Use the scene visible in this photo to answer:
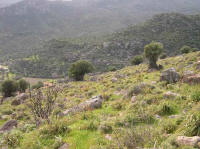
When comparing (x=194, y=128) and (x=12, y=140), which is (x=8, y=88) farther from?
(x=194, y=128)

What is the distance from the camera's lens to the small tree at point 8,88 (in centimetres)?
3325

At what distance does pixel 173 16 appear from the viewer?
4350 inches

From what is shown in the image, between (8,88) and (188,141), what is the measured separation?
1395 inches

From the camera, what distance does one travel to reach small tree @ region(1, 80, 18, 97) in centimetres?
3325

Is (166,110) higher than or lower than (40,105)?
lower

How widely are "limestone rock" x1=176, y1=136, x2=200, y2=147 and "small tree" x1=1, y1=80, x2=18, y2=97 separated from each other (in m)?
35.0

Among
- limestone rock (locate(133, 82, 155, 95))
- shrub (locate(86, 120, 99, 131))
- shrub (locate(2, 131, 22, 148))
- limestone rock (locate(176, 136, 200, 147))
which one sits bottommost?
shrub (locate(2, 131, 22, 148))

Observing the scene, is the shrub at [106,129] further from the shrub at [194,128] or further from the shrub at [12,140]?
the shrub at [12,140]

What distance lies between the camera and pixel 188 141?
4094mm

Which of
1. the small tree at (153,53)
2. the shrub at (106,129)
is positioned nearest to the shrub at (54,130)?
the shrub at (106,129)

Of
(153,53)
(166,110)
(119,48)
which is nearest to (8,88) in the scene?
(153,53)

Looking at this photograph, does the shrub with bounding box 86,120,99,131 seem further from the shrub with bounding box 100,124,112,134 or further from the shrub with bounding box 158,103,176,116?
the shrub with bounding box 158,103,176,116

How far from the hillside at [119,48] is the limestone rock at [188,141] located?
7160cm

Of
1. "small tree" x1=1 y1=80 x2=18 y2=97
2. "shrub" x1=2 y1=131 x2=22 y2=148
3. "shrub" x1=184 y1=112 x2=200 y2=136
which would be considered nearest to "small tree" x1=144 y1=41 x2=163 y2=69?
"shrub" x1=184 y1=112 x2=200 y2=136
